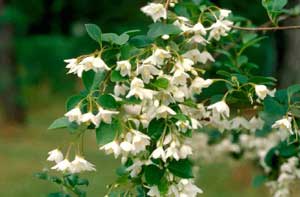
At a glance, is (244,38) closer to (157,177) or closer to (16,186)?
(157,177)

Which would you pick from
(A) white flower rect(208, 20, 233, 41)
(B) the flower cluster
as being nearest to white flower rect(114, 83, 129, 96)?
(B) the flower cluster

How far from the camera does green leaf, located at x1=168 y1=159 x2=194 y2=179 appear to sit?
1.44m

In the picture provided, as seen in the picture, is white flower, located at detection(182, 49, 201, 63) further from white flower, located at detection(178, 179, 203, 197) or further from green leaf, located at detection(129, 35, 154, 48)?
white flower, located at detection(178, 179, 203, 197)

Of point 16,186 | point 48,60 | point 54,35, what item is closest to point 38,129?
point 48,60

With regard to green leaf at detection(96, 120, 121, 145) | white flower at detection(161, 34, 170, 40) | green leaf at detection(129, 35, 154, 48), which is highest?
white flower at detection(161, 34, 170, 40)

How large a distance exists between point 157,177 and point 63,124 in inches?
8.7

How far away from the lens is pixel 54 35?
969 centimetres

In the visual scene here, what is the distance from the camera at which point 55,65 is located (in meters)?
10.5

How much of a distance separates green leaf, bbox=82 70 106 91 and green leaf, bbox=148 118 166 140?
135 mm

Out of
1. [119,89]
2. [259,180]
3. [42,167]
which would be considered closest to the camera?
[119,89]

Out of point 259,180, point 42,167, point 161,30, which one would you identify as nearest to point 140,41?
point 161,30

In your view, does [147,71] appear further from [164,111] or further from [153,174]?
[153,174]

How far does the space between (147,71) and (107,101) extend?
0.32 feet

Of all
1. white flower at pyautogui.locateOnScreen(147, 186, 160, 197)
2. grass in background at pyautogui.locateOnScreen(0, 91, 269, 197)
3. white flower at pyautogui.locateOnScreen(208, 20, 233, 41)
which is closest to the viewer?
white flower at pyautogui.locateOnScreen(147, 186, 160, 197)
